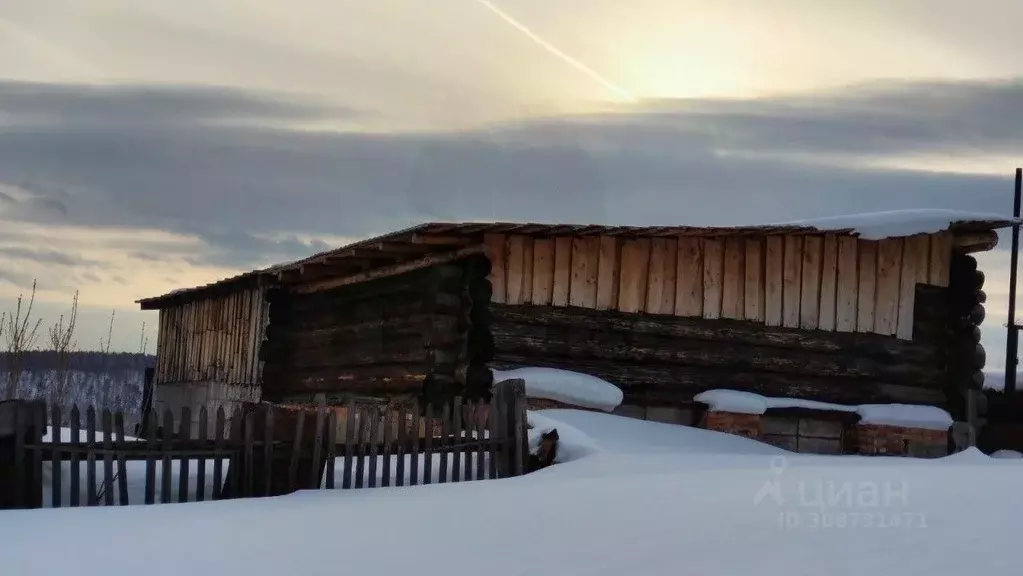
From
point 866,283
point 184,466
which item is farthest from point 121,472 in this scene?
point 866,283

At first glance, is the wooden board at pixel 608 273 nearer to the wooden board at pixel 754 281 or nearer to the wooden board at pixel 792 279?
the wooden board at pixel 754 281

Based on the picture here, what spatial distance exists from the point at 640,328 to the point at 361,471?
609cm

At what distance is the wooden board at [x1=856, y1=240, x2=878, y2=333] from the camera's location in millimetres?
15633

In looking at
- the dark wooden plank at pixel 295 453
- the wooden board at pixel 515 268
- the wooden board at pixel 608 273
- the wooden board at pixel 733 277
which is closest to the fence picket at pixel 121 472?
the dark wooden plank at pixel 295 453

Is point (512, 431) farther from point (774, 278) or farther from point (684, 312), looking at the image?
point (774, 278)

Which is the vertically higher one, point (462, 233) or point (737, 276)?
point (462, 233)

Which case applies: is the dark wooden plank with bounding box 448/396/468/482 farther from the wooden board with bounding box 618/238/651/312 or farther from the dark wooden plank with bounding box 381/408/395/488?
the wooden board with bounding box 618/238/651/312

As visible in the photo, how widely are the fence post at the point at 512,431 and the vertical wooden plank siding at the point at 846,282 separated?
6.50 metres

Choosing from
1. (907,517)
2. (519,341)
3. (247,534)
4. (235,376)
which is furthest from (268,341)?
(907,517)

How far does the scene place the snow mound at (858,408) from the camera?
585 inches

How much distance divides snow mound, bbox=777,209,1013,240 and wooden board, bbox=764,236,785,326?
1.48ft

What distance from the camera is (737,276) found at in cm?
1514

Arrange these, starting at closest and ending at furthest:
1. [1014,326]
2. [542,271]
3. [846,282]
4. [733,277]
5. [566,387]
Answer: [566,387] < [542,271] < [733,277] < [846,282] < [1014,326]

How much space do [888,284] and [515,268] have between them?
5523mm
